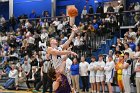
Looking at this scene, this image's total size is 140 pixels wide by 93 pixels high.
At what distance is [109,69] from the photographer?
16875 millimetres

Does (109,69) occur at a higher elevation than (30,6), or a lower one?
lower

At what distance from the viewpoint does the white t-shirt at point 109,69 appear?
55.1 feet

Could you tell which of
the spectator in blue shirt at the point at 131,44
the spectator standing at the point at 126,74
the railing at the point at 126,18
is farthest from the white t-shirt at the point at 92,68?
the railing at the point at 126,18

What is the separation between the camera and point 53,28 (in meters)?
25.6

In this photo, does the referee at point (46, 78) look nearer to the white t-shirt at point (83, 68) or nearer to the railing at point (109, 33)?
the white t-shirt at point (83, 68)

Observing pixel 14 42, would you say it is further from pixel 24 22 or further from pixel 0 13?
pixel 0 13

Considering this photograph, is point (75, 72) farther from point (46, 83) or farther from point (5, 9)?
point (5, 9)

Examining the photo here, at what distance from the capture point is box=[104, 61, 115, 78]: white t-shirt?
55.1 ft

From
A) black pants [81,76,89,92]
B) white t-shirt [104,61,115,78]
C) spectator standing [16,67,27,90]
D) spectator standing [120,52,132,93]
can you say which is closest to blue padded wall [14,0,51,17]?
spectator standing [16,67,27,90]

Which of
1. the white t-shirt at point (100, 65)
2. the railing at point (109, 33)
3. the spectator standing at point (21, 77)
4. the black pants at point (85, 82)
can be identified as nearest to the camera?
the white t-shirt at point (100, 65)

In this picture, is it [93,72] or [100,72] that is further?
[93,72]

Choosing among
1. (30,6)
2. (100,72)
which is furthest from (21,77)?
(30,6)

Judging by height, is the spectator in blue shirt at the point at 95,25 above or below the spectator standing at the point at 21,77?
above

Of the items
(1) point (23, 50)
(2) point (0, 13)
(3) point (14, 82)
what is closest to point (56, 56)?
(3) point (14, 82)
